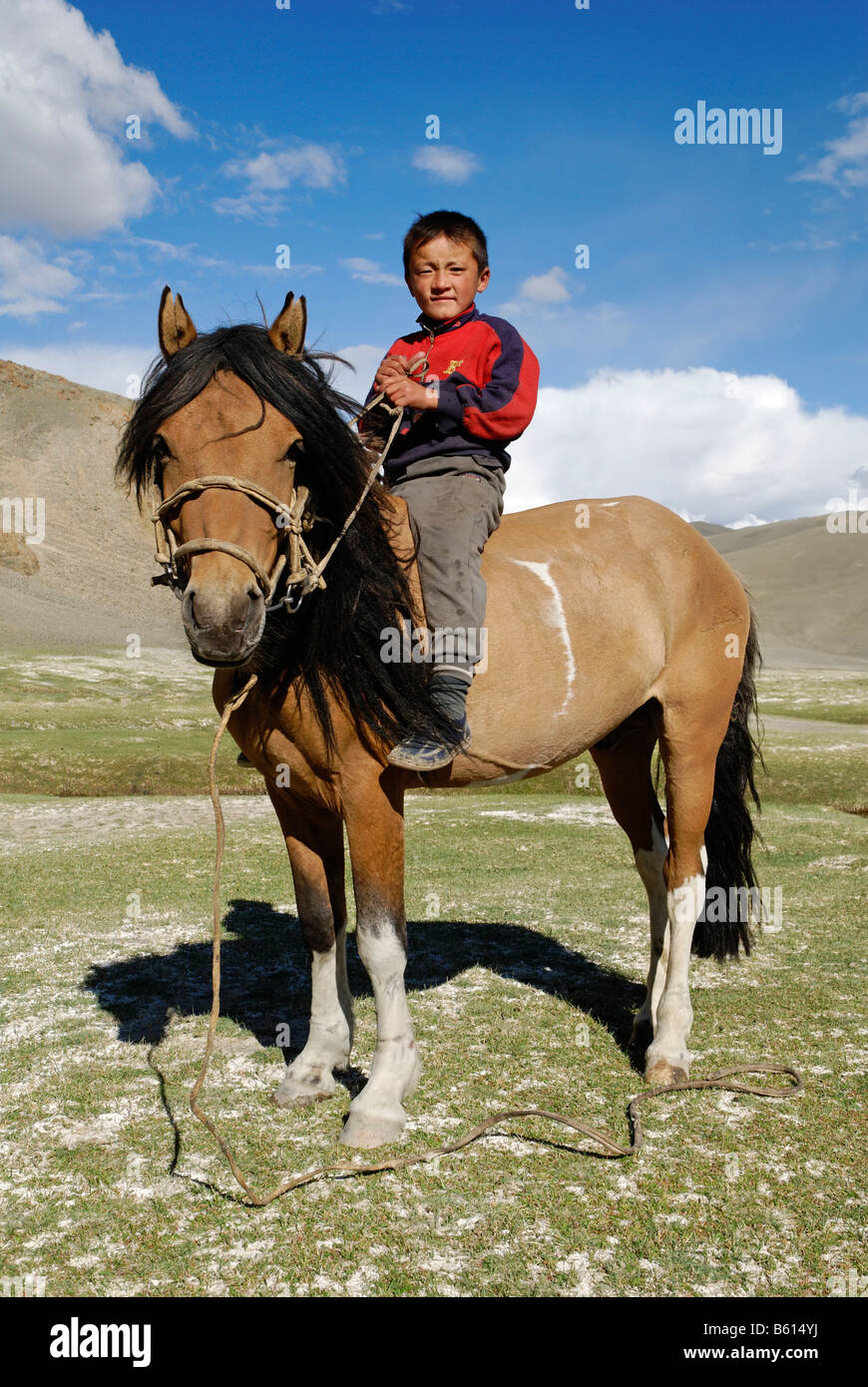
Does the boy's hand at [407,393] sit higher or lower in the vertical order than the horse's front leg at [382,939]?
higher

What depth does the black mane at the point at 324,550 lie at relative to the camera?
3.37 meters

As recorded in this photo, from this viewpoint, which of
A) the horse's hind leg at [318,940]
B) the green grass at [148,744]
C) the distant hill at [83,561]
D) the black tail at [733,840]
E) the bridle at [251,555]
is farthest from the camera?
the distant hill at [83,561]

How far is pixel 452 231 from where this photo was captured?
4582 mm

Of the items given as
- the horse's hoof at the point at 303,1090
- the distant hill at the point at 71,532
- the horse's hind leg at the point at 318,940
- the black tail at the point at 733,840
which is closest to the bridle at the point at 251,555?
the horse's hind leg at the point at 318,940

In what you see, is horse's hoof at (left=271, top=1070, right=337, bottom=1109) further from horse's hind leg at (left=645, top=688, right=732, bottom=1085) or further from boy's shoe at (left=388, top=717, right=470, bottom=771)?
horse's hind leg at (left=645, top=688, right=732, bottom=1085)

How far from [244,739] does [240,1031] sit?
223 cm

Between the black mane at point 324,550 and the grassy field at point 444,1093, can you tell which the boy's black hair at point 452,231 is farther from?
the grassy field at point 444,1093

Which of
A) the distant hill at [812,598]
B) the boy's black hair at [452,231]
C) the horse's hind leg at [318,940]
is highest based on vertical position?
the distant hill at [812,598]

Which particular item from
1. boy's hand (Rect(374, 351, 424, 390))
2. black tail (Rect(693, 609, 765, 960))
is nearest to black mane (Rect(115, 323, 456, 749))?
boy's hand (Rect(374, 351, 424, 390))

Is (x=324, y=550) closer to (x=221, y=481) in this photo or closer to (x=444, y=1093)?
(x=221, y=481)

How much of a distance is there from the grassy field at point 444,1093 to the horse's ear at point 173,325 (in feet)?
11.5

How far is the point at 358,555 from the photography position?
3889mm
